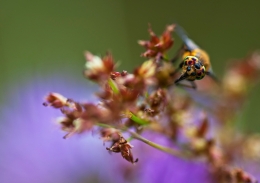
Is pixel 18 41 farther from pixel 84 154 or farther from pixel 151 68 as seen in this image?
pixel 151 68

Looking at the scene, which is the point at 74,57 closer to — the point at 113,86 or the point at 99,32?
the point at 99,32

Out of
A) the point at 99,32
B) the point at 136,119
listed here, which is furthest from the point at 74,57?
the point at 136,119

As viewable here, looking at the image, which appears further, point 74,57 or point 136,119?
point 74,57

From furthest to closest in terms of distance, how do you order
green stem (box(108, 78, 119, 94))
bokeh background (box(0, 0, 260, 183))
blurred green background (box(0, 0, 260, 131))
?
blurred green background (box(0, 0, 260, 131)), bokeh background (box(0, 0, 260, 183)), green stem (box(108, 78, 119, 94))

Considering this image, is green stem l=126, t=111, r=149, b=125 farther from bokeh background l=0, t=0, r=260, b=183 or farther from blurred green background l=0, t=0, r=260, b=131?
blurred green background l=0, t=0, r=260, b=131

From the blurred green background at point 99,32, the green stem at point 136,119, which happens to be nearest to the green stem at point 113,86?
the green stem at point 136,119

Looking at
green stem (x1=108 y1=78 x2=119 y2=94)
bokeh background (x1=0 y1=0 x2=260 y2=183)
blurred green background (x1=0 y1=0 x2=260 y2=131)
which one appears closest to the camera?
green stem (x1=108 y1=78 x2=119 y2=94)

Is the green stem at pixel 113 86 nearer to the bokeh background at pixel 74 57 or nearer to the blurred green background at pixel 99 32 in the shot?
the bokeh background at pixel 74 57

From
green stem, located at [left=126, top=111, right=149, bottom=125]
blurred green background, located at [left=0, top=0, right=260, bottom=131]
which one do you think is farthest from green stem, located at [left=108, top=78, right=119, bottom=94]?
blurred green background, located at [left=0, top=0, right=260, bottom=131]
